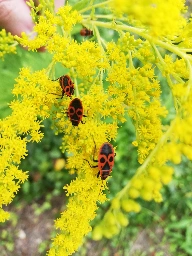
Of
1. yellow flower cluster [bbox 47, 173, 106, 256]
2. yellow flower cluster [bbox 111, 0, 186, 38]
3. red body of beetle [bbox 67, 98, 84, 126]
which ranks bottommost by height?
yellow flower cluster [bbox 47, 173, 106, 256]

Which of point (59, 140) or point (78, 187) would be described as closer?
point (78, 187)

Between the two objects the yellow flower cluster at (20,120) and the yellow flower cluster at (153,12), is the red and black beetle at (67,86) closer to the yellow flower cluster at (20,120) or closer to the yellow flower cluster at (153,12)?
the yellow flower cluster at (20,120)

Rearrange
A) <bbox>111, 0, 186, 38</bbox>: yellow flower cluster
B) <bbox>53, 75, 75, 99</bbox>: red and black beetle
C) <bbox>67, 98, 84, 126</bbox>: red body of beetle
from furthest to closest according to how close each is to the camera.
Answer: <bbox>53, 75, 75, 99</bbox>: red and black beetle, <bbox>67, 98, 84, 126</bbox>: red body of beetle, <bbox>111, 0, 186, 38</bbox>: yellow flower cluster

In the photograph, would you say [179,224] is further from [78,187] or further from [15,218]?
[78,187]

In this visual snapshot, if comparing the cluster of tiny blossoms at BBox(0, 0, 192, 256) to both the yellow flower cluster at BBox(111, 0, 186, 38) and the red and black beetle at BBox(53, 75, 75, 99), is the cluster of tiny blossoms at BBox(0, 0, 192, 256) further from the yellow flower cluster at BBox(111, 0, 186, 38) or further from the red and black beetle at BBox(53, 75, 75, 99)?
the yellow flower cluster at BBox(111, 0, 186, 38)

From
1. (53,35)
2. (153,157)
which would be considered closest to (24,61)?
(53,35)

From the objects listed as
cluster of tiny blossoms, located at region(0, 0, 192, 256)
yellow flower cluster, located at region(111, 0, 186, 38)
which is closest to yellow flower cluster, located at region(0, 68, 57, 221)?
cluster of tiny blossoms, located at region(0, 0, 192, 256)
